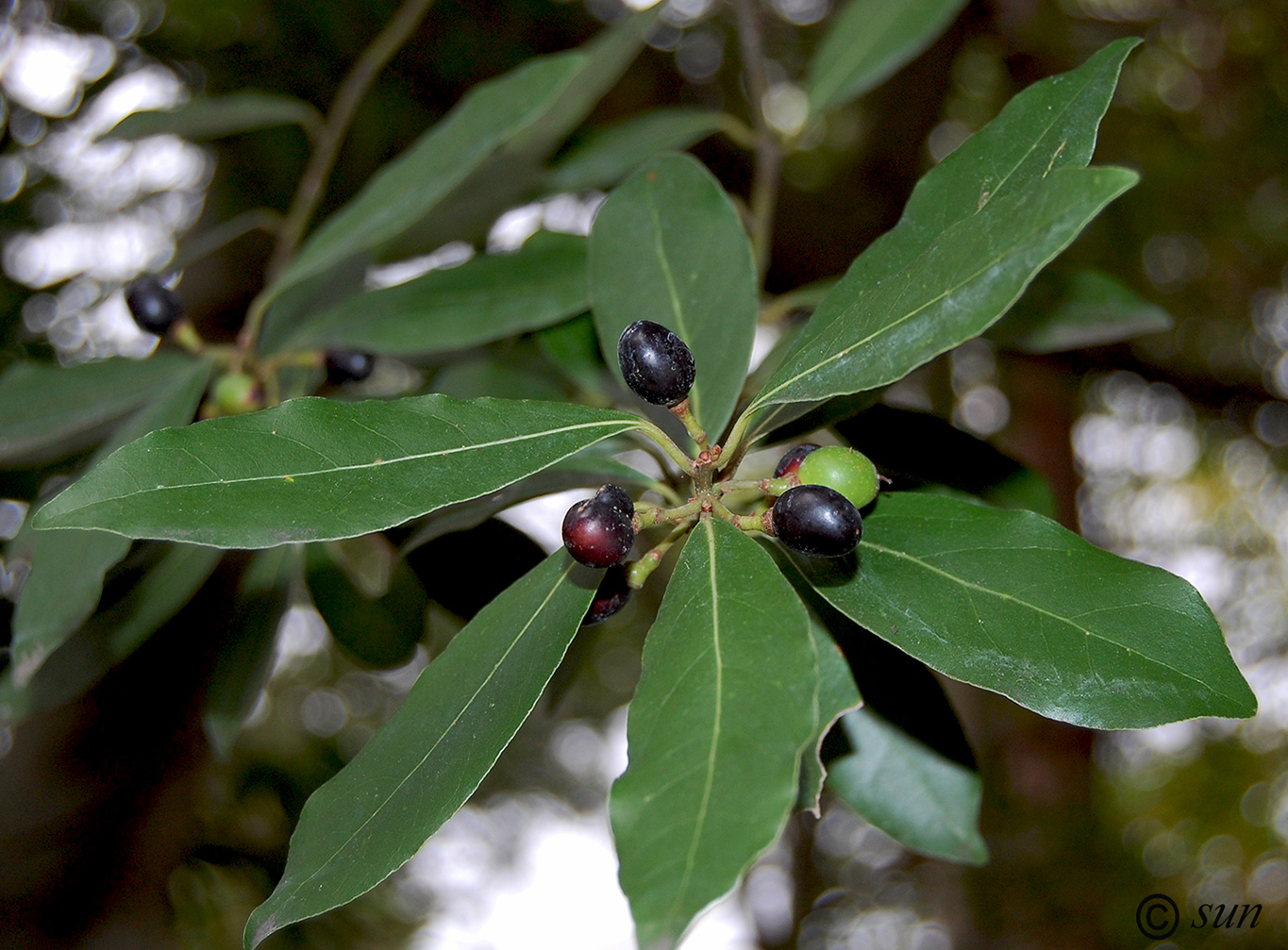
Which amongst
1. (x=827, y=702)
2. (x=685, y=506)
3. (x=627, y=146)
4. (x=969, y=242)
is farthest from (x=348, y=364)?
(x=969, y=242)

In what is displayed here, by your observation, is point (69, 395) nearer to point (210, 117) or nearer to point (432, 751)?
point (210, 117)

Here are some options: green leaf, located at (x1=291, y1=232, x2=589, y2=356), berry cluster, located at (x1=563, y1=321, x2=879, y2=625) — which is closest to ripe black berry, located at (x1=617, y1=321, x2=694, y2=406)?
berry cluster, located at (x1=563, y1=321, x2=879, y2=625)

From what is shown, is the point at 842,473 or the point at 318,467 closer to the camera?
the point at 318,467

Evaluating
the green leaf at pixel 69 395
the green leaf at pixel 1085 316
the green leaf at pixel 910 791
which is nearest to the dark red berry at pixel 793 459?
the green leaf at pixel 910 791

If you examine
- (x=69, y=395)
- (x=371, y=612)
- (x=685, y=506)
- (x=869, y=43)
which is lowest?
(x=371, y=612)

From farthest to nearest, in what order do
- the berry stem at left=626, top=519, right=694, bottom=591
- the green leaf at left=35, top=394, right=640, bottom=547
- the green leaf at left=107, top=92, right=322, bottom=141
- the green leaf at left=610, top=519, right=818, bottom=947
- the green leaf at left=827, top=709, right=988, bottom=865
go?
the green leaf at left=107, top=92, right=322, bottom=141, the green leaf at left=827, top=709, right=988, bottom=865, the berry stem at left=626, top=519, right=694, bottom=591, the green leaf at left=35, top=394, right=640, bottom=547, the green leaf at left=610, top=519, right=818, bottom=947

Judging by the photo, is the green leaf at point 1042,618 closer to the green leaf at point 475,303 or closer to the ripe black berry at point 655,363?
the ripe black berry at point 655,363

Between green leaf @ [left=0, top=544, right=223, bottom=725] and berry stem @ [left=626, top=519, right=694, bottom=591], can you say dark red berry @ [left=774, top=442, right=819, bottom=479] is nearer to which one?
berry stem @ [left=626, top=519, right=694, bottom=591]
